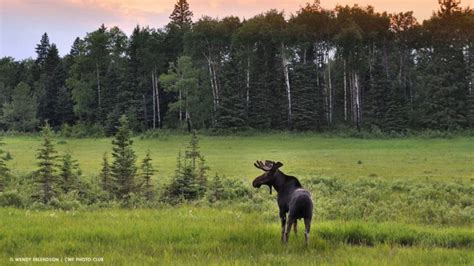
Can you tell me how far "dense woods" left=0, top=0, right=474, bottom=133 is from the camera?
197 feet

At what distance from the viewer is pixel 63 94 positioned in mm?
87500

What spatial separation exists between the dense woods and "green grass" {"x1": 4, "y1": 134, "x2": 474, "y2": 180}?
9321 millimetres

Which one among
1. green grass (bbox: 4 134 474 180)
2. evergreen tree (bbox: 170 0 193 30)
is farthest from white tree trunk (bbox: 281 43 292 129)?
evergreen tree (bbox: 170 0 193 30)

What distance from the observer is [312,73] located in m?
64.4

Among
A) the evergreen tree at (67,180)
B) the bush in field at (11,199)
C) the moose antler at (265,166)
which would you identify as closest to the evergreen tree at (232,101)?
Answer: the evergreen tree at (67,180)

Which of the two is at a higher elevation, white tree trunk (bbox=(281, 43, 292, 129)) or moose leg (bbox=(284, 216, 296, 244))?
white tree trunk (bbox=(281, 43, 292, 129))

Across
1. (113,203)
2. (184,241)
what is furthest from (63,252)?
(113,203)

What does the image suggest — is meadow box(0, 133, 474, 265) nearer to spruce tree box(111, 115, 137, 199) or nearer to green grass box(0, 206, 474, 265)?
green grass box(0, 206, 474, 265)

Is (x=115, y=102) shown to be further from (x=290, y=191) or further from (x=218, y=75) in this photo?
(x=290, y=191)

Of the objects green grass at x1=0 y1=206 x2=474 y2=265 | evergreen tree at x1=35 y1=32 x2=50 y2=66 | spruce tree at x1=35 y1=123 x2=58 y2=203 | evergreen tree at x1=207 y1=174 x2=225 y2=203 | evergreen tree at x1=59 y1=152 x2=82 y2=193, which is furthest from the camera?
evergreen tree at x1=35 y1=32 x2=50 y2=66

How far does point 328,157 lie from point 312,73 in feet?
99.6

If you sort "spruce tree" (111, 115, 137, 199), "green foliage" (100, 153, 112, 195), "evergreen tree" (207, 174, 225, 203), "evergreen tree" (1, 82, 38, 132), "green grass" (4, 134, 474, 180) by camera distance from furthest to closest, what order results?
"evergreen tree" (1, 82, 38, 132)
"green grass" (4, 134, 474, 180)
"green foliage" (100, 153, 112, 195)
"spruce tree" (111, 115, 137, 199)
"evergreen tree" (207, 174, 225, 203)

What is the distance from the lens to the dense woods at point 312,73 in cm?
6012

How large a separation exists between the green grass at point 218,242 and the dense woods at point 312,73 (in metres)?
48.4
